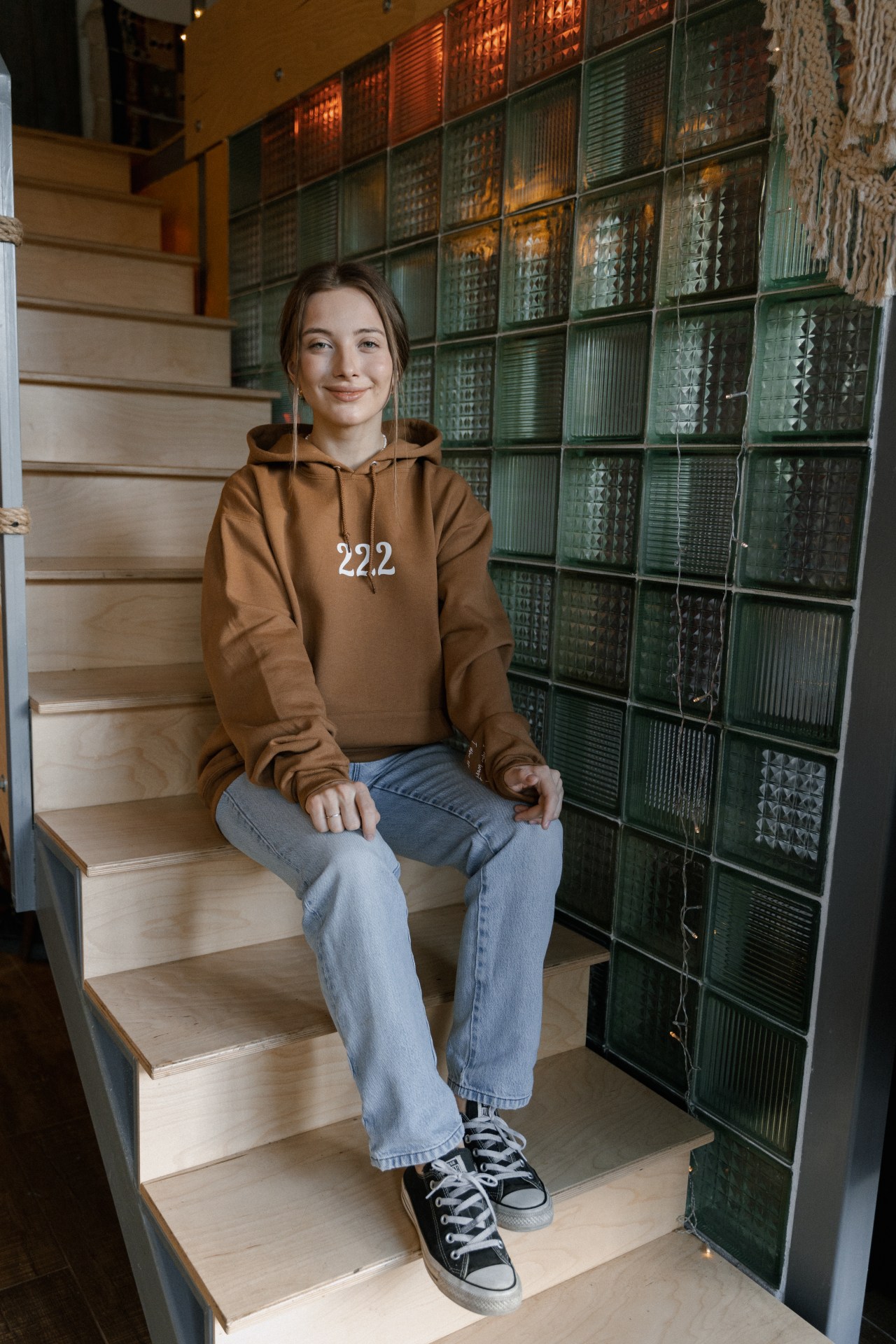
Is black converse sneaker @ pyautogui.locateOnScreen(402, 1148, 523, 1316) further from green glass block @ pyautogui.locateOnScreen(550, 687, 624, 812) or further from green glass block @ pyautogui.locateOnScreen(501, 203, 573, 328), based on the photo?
green glass block @ pyautogui.locateOnScreen(501, 203, 573, 328)

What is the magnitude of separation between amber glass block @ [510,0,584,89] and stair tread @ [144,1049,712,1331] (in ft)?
5.20

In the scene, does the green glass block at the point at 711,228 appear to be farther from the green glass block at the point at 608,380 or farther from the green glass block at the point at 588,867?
the green glass block at the point at 588,867

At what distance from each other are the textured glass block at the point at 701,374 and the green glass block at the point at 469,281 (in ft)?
1.33

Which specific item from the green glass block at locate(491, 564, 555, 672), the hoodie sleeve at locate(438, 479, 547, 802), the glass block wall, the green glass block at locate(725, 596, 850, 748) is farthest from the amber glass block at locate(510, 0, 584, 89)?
the green glass block at locate(725, 596, 850, 748)

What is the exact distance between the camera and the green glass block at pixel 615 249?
59.9 inches

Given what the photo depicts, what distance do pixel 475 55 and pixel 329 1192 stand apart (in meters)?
Answer: 1.79

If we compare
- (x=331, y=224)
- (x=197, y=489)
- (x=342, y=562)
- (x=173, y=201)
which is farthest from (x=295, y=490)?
(x=173, y=201)

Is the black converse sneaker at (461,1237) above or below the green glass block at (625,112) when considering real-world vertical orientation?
below

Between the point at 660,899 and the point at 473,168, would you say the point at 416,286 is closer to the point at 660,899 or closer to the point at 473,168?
the point at 473,168

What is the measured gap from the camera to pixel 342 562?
1.56 metres

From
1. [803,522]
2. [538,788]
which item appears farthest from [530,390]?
[538,788]

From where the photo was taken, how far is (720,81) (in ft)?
4.60

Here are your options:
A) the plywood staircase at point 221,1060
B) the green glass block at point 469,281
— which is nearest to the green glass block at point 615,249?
the green glass block at point 469,281

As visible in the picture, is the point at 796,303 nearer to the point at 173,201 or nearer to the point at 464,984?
the point at 464,984
